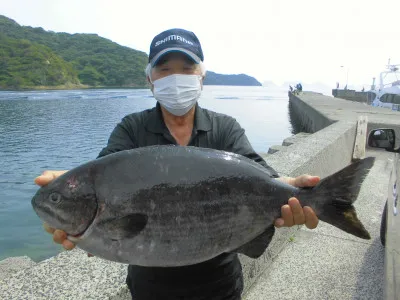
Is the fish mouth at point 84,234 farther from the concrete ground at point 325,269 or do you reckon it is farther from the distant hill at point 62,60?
the distant hill at point 62,60

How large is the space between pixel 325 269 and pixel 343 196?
225 cm

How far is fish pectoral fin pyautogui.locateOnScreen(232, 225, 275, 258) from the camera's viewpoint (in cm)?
205

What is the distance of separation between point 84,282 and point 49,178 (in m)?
0.86

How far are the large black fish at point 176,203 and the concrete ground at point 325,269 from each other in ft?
5.88

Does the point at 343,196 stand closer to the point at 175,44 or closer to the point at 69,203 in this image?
the point at 175,44

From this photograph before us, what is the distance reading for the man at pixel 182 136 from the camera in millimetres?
2072

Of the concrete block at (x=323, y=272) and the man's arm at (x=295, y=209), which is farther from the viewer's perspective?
the concrete block at (x=323, y=272)

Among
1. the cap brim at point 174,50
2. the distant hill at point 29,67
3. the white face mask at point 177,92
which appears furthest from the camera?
the distant hill at point 29,67

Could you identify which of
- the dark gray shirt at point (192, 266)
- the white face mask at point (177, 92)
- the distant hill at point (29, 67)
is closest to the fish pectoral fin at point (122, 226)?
the dark gray shirt at point (192, 266)

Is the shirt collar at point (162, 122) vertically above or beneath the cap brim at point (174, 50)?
beneath

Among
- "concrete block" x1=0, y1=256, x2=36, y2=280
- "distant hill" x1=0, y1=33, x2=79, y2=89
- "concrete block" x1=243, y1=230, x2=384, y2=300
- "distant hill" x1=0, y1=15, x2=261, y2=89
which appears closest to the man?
"concrete block" x1=243, y1=230, x2=384, y2=300

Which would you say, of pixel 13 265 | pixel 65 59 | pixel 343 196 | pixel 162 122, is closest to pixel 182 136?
pixel 162 122

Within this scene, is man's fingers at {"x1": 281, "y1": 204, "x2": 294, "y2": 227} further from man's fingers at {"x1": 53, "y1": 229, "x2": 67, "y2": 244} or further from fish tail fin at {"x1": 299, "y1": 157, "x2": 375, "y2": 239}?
man's fingers at {"x1": 53, "y1": 229, "x2": 67, "y2": 244}

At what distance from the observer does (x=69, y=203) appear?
1.81 meters
